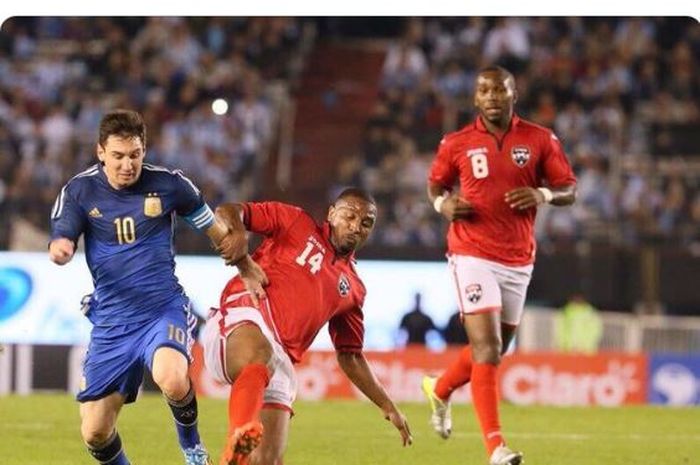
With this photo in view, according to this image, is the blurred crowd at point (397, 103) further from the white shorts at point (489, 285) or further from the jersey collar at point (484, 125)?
the jersey collar at point (484, 125)

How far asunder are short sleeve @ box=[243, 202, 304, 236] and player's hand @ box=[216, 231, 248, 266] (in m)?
0.15

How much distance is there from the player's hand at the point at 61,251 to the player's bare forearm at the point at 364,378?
1680 mm

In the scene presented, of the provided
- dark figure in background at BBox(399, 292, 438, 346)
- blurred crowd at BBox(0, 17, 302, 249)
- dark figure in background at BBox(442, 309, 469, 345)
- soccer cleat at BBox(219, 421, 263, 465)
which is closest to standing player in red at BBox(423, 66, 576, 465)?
soccer cleat at BBox(219, 421, 263, 465)

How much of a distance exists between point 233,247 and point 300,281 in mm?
404

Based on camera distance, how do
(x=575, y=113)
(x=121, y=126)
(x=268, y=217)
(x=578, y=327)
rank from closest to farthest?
(x=121, y=126) → (x=268, y=217) → (x=578, y=327) → (x=575, y=113)

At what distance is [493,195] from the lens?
1054 cm

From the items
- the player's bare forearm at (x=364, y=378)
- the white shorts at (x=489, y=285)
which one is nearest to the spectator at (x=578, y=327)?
the white shorts at (x=489, y=285)

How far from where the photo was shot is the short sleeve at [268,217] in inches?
334

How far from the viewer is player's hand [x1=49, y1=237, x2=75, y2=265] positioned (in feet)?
25.5

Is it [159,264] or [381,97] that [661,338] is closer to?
[381,97]

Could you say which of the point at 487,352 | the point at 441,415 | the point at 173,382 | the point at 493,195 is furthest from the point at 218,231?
the point at 441,415

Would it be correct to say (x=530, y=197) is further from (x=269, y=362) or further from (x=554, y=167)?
(x=269, y=362)

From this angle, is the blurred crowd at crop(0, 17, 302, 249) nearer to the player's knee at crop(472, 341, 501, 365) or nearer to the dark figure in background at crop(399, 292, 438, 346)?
the dark figure in background at crop(399, 292, 438, 346)

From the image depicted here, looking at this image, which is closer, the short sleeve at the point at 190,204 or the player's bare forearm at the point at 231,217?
the player's bare forearm at the point at 231,217
